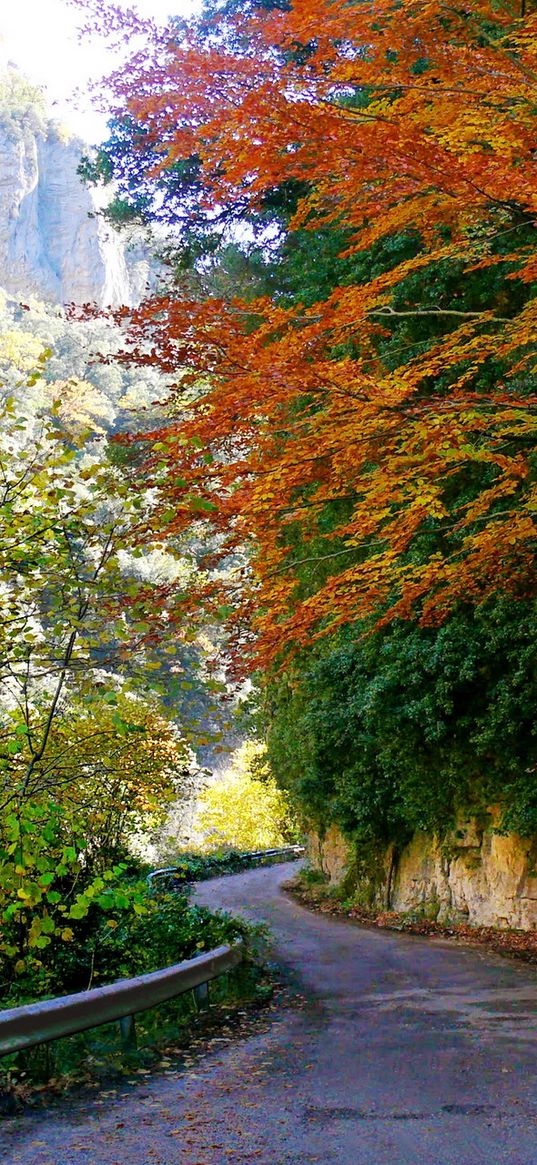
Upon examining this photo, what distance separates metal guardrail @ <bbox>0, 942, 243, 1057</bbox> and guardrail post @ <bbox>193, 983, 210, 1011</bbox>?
0.28 ft

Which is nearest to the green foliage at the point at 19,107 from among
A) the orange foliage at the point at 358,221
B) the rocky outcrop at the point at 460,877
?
the rocky outcrop at the point at 460,877

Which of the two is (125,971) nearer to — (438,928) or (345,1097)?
(345,1097)

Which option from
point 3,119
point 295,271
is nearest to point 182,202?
point 295,271

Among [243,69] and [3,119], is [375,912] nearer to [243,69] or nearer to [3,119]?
[243,69]

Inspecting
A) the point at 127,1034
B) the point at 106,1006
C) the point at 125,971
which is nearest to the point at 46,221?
the point at 125,971

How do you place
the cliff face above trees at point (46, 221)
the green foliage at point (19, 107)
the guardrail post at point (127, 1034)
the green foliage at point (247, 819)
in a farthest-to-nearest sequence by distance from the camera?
the green foliage at point (19, 107), the cliff face above trees at point (46, 221), the green foliage at point (247, 819), the guardrail post at point (127, 1034)

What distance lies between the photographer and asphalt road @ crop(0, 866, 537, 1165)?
412 centimetres

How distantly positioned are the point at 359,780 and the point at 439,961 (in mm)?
4870

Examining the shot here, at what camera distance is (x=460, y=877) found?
13.7 m

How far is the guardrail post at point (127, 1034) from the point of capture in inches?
238

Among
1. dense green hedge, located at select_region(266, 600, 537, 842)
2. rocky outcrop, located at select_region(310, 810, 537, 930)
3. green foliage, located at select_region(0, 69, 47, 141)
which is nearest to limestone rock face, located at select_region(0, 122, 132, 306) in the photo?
green foliage, located at select_region(0, 69, 47, 141)

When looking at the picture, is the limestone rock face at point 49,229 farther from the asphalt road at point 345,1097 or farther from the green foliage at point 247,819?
the asphalt road at point 345,1097

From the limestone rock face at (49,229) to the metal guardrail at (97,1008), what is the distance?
89.8 metres

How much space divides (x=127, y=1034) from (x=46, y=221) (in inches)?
3931
